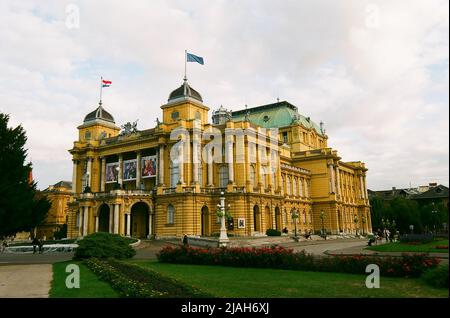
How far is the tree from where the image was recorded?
2727 centimetres

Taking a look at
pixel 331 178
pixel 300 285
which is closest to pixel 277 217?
pixel 331 178

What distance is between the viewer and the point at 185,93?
207ft

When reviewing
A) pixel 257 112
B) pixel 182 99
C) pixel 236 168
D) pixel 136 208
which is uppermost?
pixel 257 112

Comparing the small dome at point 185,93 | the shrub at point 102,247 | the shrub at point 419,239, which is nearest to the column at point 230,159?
the small dome at point 185,93

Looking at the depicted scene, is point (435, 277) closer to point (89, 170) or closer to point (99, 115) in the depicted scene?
point (89, 170)

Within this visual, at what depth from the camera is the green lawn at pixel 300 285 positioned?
1306 cm

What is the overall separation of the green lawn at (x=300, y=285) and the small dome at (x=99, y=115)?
203ft

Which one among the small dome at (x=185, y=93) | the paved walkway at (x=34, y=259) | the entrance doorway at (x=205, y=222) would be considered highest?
the small dome at (x=185, y=93)

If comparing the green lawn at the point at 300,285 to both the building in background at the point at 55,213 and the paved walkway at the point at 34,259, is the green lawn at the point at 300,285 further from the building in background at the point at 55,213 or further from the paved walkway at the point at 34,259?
the building in background at the point at 55,213

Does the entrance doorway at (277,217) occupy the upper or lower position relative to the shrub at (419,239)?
upper
